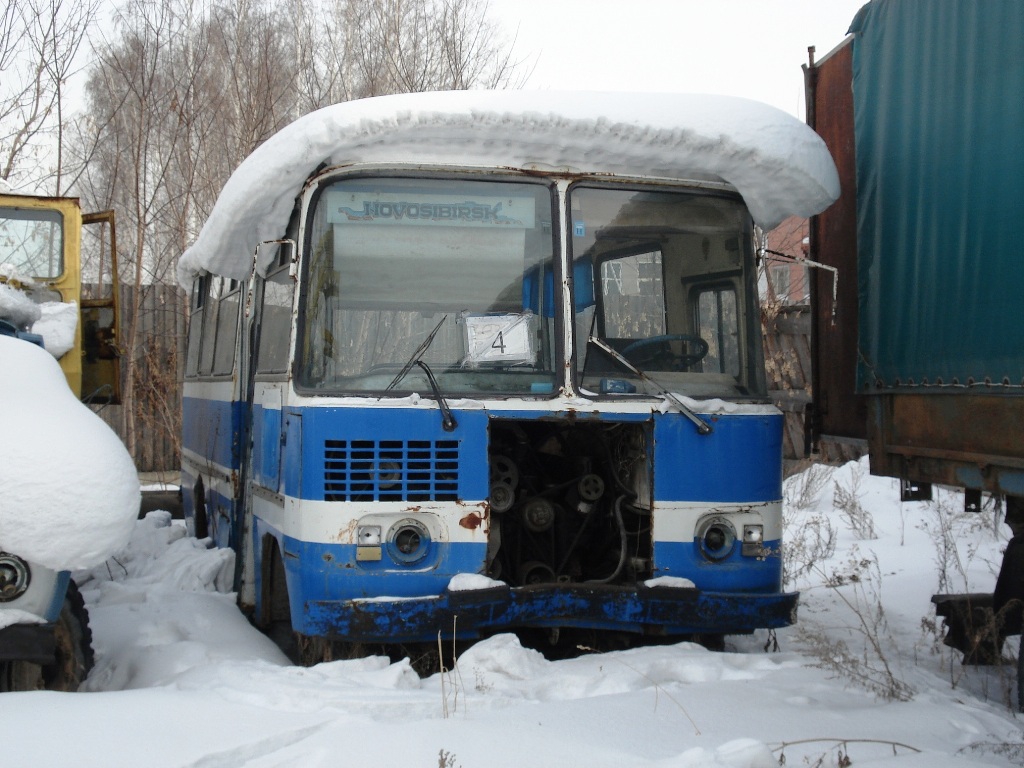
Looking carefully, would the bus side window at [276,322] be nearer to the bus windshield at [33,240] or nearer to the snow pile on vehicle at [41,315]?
the snow pile on vehicle at [41,315]

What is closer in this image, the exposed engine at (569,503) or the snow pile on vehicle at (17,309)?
the exposed engine at (569,503)

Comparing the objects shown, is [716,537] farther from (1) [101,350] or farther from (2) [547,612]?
(1) [101,350]

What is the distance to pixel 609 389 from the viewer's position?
5.57 m

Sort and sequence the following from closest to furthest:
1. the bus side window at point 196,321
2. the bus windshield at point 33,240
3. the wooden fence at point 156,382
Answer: the bus windshield at point 33,240 → the bus side window at point 196,321 → the wooden fence at point 156,382

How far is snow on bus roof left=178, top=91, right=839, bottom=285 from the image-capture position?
536 centimetres

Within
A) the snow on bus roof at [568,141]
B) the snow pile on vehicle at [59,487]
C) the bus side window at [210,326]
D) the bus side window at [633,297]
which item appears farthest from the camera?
the bus side window at [210,326]

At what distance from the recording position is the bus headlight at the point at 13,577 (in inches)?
165

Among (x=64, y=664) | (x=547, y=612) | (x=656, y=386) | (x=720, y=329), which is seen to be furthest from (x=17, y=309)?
(x=720, y=329)

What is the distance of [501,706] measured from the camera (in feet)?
15.0

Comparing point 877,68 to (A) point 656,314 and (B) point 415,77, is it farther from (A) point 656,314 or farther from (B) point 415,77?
(B) point 415,77

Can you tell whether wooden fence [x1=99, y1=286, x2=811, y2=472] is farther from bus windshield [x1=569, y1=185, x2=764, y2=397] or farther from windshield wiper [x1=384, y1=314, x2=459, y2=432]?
windshield wiper [x1=384, y1=314, x2=459, y2=432]

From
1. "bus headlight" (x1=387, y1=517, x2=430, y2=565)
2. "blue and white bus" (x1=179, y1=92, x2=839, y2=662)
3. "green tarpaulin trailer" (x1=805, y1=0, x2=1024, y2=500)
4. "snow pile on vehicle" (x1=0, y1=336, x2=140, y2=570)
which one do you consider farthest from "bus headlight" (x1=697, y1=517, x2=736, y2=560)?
"snow pile on vehicle" (x1=0, y1=336, x2=140, y2=570)

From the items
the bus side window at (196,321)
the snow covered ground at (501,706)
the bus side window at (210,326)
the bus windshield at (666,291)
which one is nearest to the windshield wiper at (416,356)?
the bus windshield at (666,291)

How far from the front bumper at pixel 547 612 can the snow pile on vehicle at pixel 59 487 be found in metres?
1.13
